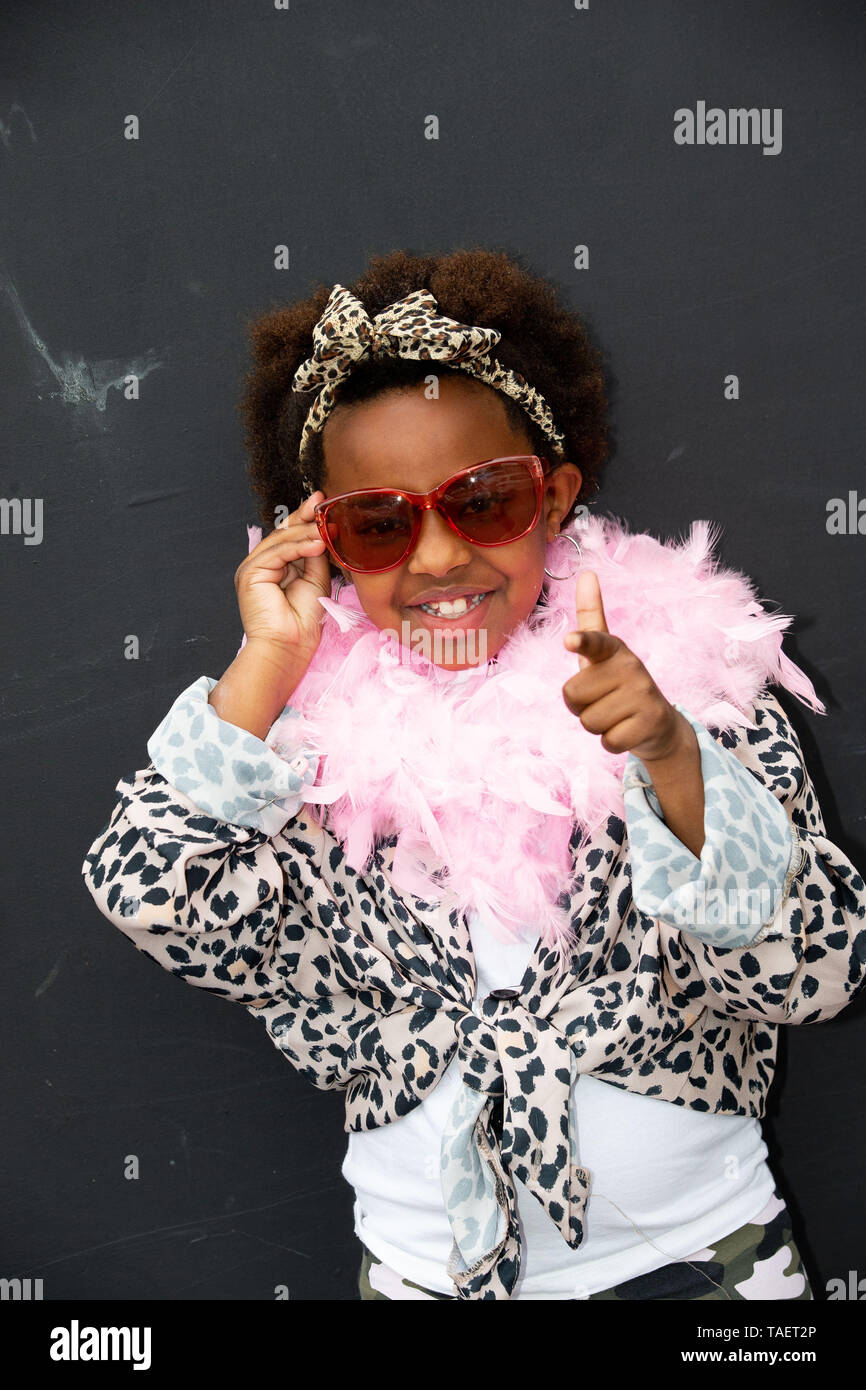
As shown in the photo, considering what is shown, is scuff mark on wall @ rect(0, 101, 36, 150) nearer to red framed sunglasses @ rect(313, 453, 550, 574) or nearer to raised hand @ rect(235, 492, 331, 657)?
raised hand @ rect(235, 492, 331, 657)

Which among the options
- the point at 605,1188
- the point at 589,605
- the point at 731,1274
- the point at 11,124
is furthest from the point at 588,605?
the point at 11,124

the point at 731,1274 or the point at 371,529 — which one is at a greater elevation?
the point at 371,529

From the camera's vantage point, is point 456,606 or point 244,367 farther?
point 244,367

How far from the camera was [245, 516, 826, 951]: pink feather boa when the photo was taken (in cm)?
148

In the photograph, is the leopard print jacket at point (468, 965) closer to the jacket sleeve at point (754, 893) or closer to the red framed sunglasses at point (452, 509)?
the jacket sleeve at point (754, 893)

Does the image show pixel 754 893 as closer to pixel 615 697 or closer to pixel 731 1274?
pixel 615 697

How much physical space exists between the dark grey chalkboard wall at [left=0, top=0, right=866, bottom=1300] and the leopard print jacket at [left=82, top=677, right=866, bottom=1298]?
0.48 metres

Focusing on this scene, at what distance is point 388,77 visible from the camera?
188cm

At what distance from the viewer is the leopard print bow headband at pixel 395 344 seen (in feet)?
4.77

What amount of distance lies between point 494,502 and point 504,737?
12.0 inches

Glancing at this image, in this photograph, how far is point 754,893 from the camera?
4.09 ft

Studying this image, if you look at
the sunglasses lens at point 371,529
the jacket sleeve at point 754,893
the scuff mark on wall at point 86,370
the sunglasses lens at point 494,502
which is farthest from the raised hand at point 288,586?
the jacket sleeve at point 754,893

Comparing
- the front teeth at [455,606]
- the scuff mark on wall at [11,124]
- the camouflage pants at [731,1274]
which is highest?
the scuff mark on wall at [11,124]
